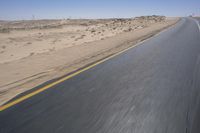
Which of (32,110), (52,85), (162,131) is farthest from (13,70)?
(162,131)

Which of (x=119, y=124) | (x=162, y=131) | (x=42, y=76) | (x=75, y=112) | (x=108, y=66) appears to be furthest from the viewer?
(x=108, y=66)

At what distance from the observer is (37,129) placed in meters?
3.54

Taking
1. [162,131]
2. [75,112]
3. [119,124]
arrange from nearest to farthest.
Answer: [162,131] → [119,124] → [75,112]

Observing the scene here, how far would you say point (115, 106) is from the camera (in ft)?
14.7

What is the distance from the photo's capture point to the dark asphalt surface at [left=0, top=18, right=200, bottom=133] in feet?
11.9

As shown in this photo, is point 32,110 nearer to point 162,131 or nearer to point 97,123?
point 97,123

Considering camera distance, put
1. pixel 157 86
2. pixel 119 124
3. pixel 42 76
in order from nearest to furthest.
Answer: pixel 119 124, pixel 157 86, pixel 42 76

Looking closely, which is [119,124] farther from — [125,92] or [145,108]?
[125,92]

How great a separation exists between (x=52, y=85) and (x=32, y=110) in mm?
1824

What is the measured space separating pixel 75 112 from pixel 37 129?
88cm

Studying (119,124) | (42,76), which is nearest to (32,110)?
(119,124)

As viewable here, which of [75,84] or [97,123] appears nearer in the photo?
[97,123]

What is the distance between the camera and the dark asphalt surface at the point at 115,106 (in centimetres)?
362

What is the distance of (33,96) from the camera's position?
5.21m
